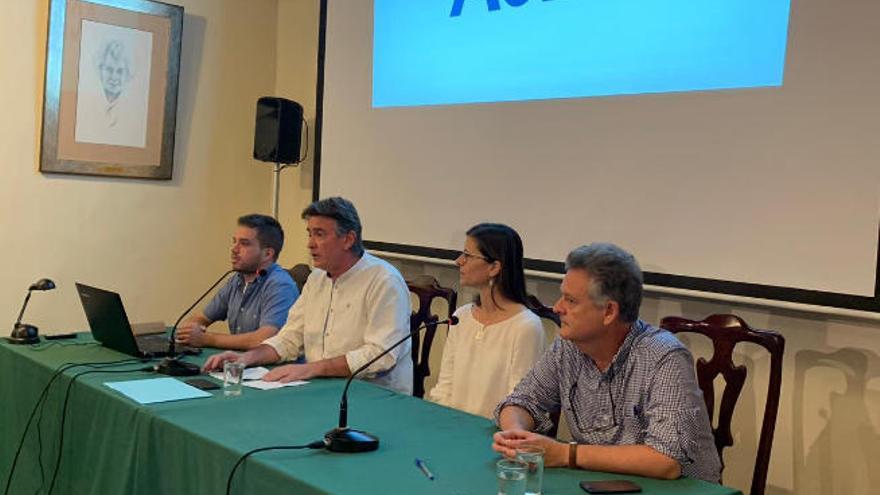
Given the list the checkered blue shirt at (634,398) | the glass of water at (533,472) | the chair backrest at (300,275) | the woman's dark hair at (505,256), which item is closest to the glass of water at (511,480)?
the glass of water at (533,472)

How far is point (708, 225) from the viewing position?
269 cm

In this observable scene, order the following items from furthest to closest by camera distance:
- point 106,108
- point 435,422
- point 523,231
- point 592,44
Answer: point 106,108 < point 523,231 < point 592,44 < point 435,422

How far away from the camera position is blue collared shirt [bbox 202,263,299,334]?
3096 mm

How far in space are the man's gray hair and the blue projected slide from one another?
1025mm

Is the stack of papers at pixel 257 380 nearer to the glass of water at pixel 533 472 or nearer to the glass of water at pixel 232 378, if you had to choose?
the glass of water at pixel 232 378

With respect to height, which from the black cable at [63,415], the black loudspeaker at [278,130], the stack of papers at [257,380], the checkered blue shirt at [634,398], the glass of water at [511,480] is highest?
the black loudspeaker at [278,130]

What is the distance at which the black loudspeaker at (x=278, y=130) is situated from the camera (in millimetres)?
4336

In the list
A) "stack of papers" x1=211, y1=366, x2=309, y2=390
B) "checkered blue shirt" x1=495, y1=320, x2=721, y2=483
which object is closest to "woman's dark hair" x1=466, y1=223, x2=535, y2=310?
"checkered blue shirt" x1=495, y1=320, x2=721, y2=483

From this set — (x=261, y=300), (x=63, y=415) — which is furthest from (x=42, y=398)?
(x=261, y=300)

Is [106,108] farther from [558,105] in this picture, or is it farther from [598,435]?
Result: [598,435]

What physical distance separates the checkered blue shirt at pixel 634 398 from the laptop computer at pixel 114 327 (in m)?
1.30

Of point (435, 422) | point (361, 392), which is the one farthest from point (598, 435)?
point (361, 392)

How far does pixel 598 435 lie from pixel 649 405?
0.60 ft

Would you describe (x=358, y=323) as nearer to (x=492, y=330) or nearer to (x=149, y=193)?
(x=492, y=330)
